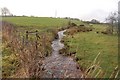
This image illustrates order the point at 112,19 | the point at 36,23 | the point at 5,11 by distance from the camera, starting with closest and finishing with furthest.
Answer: the point at 112,19, the point at 36,23, the point at 5,11

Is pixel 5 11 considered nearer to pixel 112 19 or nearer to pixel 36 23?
pixel 36 23

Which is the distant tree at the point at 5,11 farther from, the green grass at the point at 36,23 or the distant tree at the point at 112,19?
the distant tree at the point at 112,19

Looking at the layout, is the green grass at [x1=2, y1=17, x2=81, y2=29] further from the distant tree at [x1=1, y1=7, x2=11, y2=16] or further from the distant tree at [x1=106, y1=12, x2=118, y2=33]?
the distant tree at [x1=1, y1=7, x2=11, y2=16]

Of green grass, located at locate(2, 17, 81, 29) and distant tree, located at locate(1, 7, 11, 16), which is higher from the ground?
distant tree, located at locate(1, 7, 11, 16)

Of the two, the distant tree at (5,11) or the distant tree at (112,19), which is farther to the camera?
the distant tree at (5,11)

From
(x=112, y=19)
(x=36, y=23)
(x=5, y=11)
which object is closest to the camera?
(x=112, y=19)

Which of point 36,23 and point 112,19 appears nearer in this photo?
point 112,19

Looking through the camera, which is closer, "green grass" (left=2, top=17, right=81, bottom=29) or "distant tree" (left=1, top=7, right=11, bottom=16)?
"green grass" (left=2, top=17, right=81, bottom=29)

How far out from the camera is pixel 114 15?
146 feet

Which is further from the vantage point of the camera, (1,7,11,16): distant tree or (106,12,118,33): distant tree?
(1,7,11,16): distant tree

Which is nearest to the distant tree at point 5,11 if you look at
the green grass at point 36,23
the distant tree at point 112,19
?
the green grass at point 36,23

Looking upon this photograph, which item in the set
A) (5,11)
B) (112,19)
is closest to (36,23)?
(112,19)

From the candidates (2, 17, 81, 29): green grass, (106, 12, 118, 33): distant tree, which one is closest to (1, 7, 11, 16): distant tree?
(2, 17, 81, 29): green grass

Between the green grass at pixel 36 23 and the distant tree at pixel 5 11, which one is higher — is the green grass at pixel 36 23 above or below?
below
